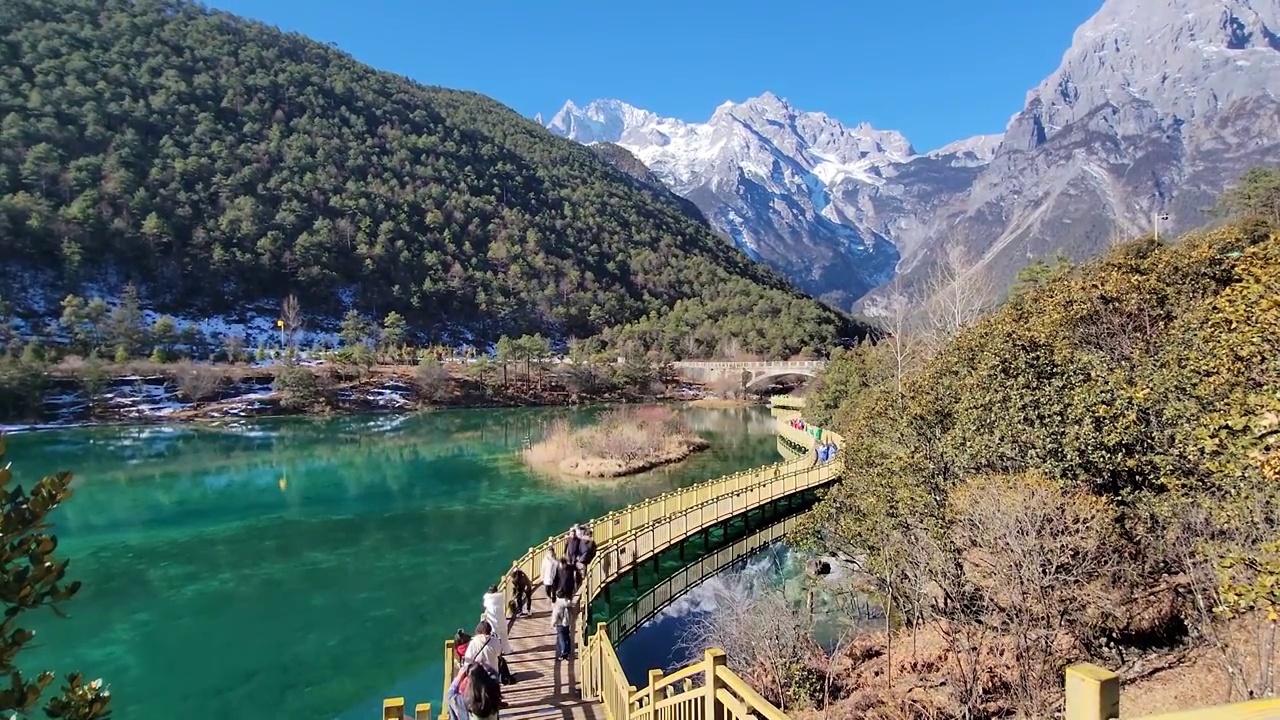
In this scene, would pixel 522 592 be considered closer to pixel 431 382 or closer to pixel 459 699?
pixel 459 699

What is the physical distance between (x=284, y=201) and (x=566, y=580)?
10236 centimetres

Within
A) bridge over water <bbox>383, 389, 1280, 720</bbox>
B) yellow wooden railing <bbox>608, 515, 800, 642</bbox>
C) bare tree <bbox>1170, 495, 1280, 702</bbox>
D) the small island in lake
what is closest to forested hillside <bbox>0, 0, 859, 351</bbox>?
the small island in lake

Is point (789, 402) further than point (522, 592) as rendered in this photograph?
Yes

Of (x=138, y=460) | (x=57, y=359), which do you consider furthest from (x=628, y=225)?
(x=138, y=460)

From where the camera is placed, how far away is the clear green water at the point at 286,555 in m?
13.5

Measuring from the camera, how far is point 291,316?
261ft

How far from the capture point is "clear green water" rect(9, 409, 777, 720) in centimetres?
1346

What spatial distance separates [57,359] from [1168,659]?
69214 mm

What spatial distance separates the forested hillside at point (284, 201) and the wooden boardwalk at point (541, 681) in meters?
79.1

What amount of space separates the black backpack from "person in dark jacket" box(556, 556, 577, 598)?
371 cm

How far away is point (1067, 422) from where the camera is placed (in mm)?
10281

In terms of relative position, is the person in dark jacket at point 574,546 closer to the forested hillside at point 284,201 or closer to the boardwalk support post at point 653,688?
the boardwalk support post at point 653,688

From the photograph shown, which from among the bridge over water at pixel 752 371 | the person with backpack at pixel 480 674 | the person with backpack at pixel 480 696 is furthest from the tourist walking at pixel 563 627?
the bridge over water at pixel 752 371

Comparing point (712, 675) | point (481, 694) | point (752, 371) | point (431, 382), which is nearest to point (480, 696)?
point (481, 694)
